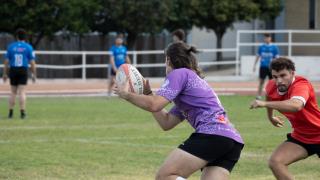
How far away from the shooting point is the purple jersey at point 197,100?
8086 millimetres

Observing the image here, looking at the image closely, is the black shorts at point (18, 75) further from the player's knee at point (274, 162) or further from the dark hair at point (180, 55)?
the dark hair at point (180, 55)

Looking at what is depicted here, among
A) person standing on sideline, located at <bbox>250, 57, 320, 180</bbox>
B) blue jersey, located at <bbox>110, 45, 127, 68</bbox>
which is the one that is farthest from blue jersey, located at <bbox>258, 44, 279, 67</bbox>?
person standing on sideline, located at <bbox>250, 57, 320, 180</bbox>

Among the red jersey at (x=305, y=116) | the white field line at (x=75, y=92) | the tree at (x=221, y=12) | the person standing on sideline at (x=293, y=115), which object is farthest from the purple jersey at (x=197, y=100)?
the tree at (x=221, y=12)

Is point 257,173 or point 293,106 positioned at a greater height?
point 293,106

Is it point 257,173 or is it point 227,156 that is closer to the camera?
point 227,156

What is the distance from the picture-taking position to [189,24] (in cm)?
4250

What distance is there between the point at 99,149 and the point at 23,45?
6.98m

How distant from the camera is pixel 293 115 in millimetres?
9445

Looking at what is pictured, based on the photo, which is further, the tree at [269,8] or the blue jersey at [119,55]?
the tree at [269,8]

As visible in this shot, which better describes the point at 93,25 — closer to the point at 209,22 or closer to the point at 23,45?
the point at 209,22

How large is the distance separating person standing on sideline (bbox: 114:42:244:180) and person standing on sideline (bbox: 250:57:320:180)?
3.12ft

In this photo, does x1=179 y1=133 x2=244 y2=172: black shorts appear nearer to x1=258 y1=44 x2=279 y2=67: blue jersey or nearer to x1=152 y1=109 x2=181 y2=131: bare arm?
x1=152 y1=109 x2=181 y2=131: bare arm

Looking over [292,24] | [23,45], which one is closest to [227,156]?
[23,45]

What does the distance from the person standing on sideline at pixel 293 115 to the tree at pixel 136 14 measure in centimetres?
2906
